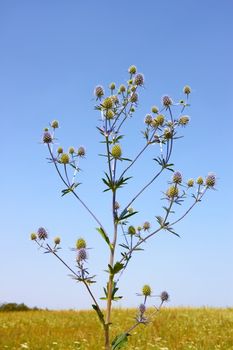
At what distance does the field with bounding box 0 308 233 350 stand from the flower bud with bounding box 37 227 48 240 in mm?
7301

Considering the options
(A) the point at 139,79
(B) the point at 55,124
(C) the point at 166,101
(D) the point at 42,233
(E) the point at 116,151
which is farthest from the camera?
(B) the point at 55,124

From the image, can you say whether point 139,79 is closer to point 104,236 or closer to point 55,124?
point 55,124

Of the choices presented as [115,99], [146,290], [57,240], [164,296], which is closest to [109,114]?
[115,99]

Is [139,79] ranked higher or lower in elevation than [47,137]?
higher

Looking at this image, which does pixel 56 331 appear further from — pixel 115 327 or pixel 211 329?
pixel 211 329

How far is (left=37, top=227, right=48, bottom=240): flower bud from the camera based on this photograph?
545cm

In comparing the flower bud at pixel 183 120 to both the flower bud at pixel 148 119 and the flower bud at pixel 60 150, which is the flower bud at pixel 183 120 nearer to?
the flower bud at pixel 148 119

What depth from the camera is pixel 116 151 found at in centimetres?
492

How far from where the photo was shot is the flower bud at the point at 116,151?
192 inches

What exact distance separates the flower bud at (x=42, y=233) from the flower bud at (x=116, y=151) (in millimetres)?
1319

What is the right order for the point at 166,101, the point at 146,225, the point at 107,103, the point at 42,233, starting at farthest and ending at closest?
the point at 146,225
the point at 166,101
the point at 42,233
the point at 107,103

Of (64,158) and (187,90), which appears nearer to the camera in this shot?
(64,158)

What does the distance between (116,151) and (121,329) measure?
11.0 m

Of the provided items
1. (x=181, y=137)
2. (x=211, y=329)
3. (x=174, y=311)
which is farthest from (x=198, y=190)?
(x=174, y=311)
